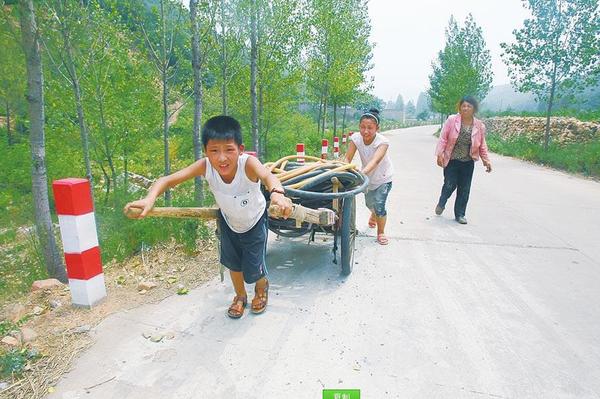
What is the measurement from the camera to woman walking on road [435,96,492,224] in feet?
16.8

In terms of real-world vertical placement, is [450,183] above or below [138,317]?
above

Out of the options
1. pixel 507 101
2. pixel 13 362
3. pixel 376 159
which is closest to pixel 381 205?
pixel 376 159

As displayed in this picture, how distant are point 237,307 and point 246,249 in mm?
444

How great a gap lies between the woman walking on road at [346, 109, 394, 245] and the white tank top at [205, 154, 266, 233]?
1912 millimetres

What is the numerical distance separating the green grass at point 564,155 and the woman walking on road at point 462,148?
7417mm

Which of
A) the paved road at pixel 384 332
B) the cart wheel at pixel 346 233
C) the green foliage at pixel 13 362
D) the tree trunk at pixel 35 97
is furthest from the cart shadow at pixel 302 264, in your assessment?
the tree trunk at pixel 35 97

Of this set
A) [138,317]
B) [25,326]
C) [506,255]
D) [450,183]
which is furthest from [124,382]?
[450,183]

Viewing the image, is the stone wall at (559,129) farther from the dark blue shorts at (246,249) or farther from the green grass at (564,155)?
the dark blue shorts at (246,249)

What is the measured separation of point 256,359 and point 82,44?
8.52 metres

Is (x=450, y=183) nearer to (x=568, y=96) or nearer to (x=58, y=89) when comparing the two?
(x=58, y=89)

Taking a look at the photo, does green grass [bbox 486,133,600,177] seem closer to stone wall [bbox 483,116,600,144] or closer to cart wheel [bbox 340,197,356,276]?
stone wall [bbox 483,116,600,144]

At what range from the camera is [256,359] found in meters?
2.21

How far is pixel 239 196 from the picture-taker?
250 cm

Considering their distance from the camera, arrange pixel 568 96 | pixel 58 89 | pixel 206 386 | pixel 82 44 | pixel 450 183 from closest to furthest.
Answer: pixel 206 386, pixel 450 183, pixel 82 44, pixel 58 89, pixel 568 96
